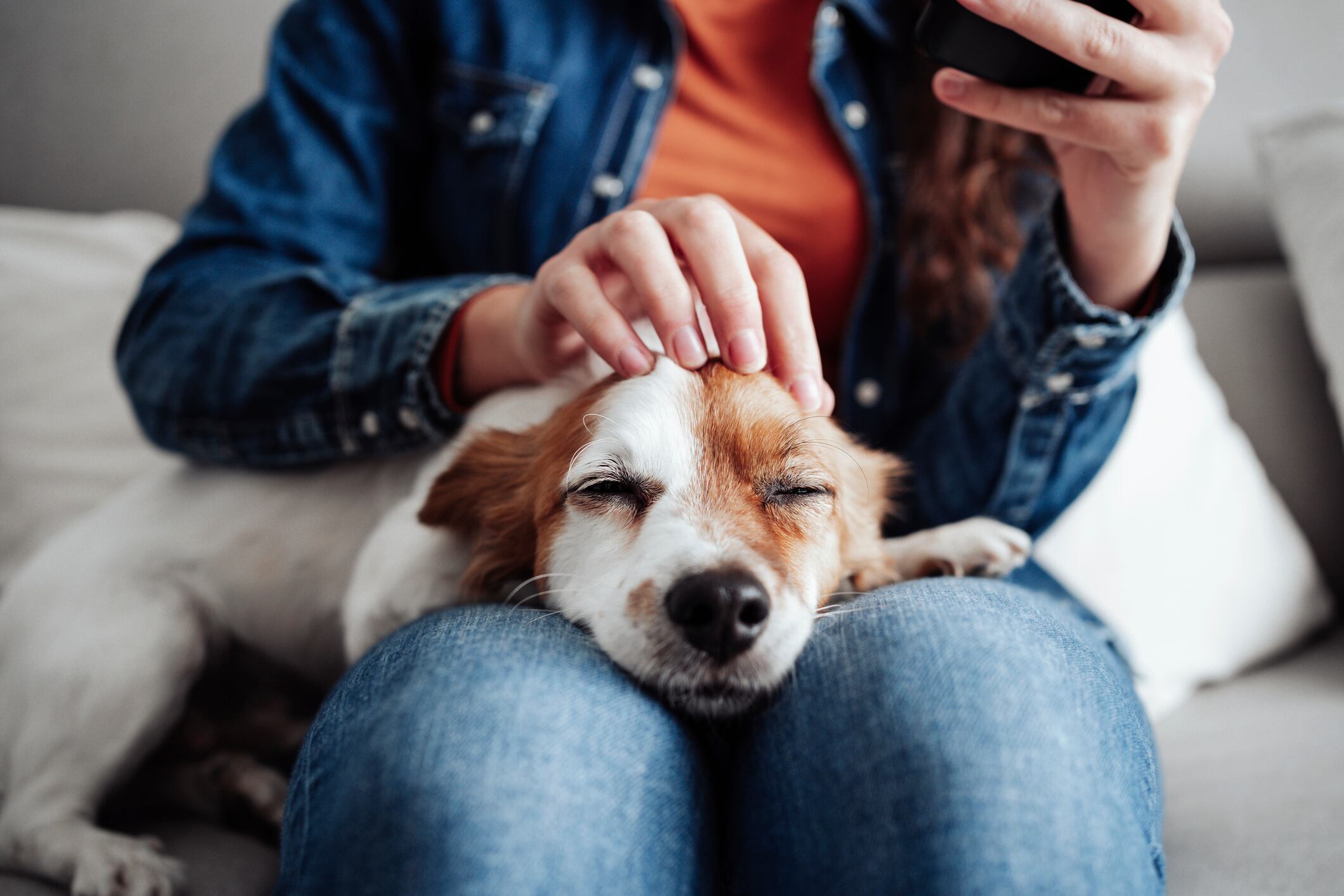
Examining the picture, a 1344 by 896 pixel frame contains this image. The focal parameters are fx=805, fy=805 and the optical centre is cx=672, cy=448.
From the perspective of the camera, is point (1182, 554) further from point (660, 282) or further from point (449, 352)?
point (449, 352)

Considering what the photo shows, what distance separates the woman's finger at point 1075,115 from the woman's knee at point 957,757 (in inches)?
22.9

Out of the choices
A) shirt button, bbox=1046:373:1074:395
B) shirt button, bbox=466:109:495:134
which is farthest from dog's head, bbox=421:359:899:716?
shirt button, bbox=466:109:495:134

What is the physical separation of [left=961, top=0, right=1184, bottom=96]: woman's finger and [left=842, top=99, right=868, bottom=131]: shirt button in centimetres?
63

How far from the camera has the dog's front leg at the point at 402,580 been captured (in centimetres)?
108

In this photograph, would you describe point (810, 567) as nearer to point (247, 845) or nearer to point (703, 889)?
point (703, 889)

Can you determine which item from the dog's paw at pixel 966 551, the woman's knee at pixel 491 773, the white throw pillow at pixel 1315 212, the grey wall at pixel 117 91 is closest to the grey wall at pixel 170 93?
the grey wall at pixel 117 91

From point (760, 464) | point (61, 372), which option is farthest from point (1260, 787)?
point (61, 372)

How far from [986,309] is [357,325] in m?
1.07

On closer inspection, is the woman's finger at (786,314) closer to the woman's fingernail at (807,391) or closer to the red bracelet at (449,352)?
the woman's fingernail at (807,391)

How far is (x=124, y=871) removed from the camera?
1.03 metres

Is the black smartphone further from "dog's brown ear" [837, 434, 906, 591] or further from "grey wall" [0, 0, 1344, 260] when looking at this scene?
"grey wall" [0, 0, 1344, 260]

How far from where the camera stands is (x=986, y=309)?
1.45 meters

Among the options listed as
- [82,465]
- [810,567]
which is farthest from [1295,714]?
[82,465]

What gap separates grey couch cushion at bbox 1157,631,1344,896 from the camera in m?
0.95
